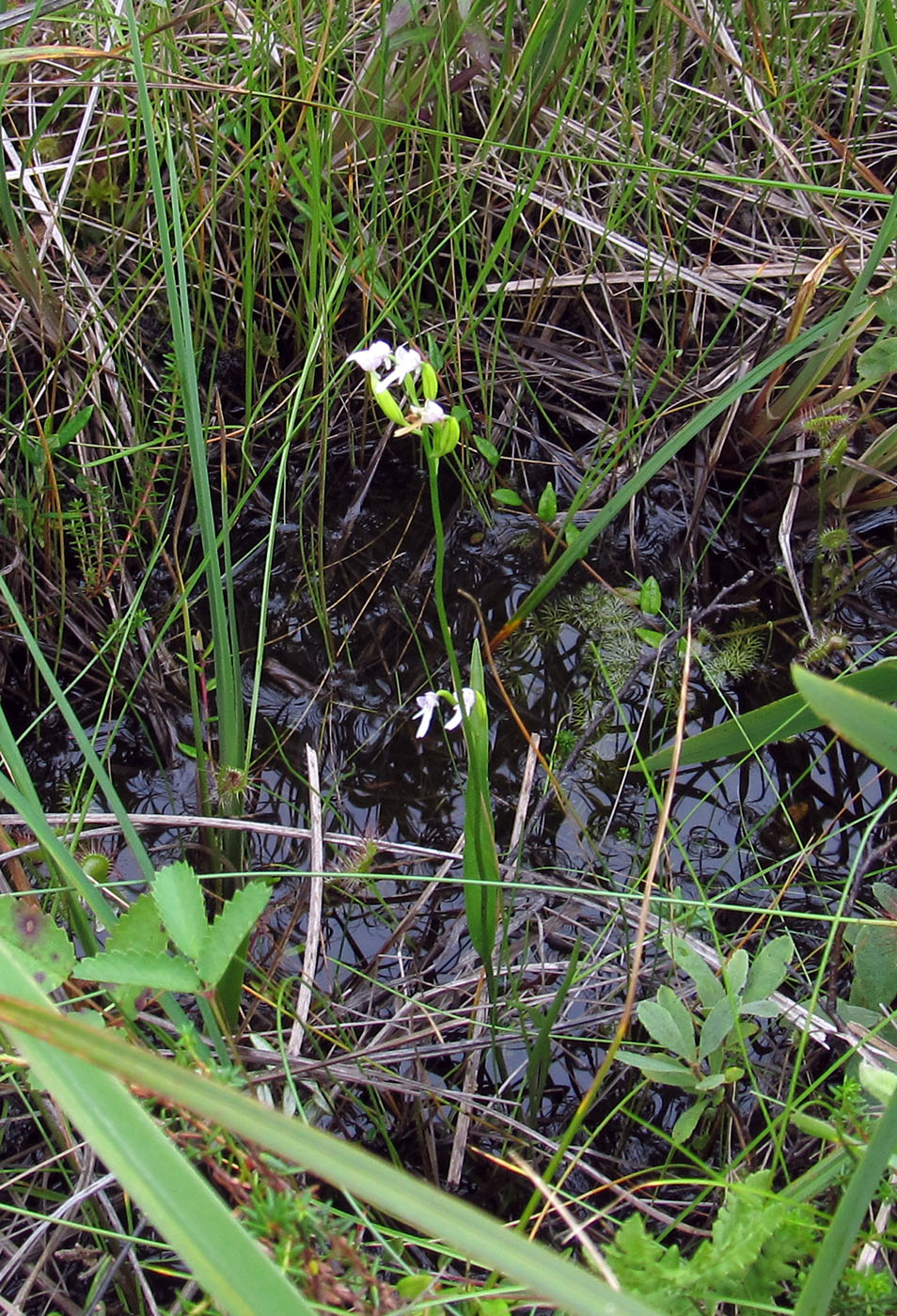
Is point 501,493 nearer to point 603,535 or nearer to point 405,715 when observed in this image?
point 603,535

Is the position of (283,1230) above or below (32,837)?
above

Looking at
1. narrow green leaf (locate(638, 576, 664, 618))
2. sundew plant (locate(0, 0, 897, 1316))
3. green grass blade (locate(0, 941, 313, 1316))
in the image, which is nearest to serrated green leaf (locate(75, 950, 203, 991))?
sundew plant (locate(0, 0, 897, 1316))

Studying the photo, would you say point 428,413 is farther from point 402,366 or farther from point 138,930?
point 138,930

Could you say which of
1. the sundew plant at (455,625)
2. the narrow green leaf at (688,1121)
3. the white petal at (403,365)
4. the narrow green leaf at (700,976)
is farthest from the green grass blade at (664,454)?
the narrow green leaf at (688,1121)

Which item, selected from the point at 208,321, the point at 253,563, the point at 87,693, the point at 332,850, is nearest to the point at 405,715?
the point at 332,850

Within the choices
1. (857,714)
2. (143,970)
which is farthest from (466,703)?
(857,714)

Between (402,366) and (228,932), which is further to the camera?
(402,366)

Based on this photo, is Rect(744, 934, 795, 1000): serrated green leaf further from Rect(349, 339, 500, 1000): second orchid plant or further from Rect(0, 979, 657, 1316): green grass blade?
Rect(0, 979, 657, 1316): green grass blade
